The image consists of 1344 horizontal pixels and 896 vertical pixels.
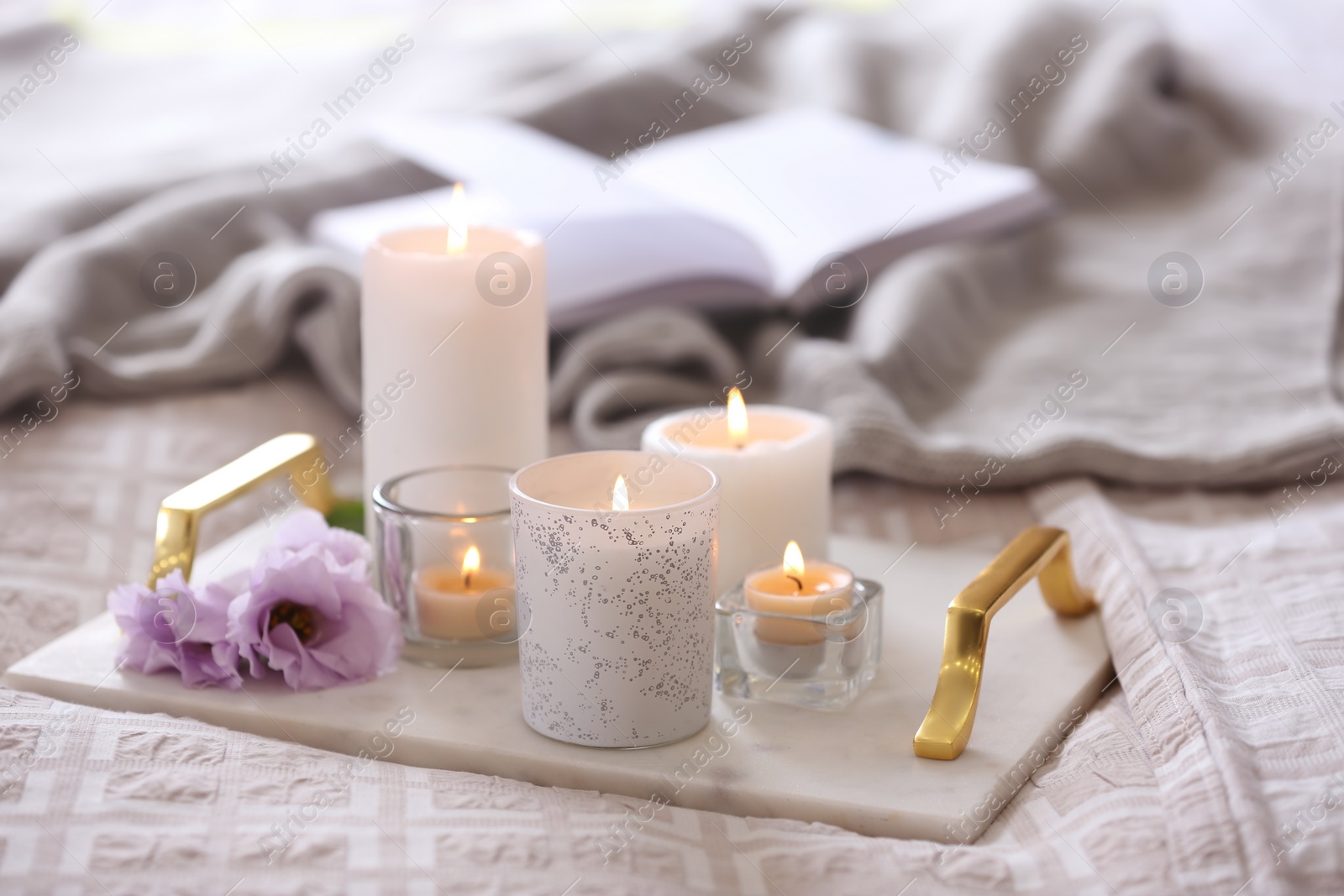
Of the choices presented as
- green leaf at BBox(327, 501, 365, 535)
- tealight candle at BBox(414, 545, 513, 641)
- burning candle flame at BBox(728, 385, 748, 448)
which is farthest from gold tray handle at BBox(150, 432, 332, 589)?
burning candle flame at BBox(728, 385, 748, 448)

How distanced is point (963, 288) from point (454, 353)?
0.71 m

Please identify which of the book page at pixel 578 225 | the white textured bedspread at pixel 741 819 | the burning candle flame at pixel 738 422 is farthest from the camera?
the book page at pixel 578 225

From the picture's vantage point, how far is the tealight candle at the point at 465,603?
651 millimetres

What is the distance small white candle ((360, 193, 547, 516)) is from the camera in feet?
2.18

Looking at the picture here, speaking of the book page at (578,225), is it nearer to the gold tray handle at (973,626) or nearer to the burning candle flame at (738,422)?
the burning candle flame at (738,422)

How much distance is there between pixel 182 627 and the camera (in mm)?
622

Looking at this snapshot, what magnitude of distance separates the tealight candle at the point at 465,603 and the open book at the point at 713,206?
46 cm

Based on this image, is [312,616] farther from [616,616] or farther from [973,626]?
[973,626]

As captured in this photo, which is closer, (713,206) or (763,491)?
(763,491)

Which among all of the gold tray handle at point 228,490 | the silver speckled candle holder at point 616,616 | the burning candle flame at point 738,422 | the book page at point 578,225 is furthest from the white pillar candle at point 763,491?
the book page at point 578,225

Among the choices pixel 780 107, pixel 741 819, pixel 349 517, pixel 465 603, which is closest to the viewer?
pixel 741 819

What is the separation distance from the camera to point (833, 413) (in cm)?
98

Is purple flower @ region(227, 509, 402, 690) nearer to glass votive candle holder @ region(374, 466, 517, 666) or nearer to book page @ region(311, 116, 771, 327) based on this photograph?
glass votive candle holder @ region(374, 466, 517, 666)

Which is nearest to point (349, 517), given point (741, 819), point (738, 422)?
point (738, 422)
